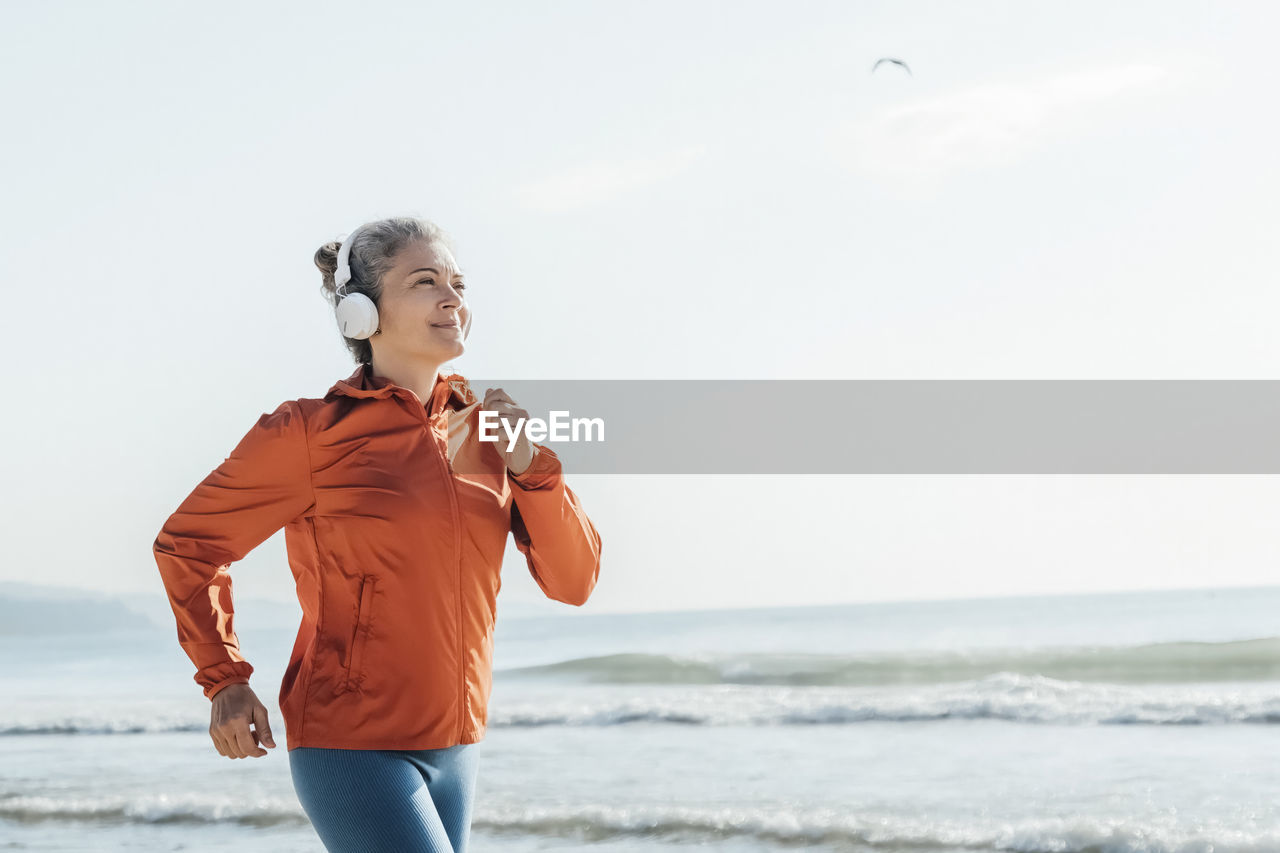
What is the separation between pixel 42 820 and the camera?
5.92 meters

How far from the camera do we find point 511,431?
6.41ft

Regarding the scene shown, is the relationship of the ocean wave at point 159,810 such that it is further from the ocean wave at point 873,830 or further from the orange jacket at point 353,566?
the orange jacket at point 353,566

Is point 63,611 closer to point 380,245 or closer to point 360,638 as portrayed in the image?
point 380,245

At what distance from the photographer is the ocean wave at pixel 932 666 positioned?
1026cm

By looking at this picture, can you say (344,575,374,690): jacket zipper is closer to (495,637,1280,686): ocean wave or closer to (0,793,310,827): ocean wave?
(0,793,310,827): ocean wave

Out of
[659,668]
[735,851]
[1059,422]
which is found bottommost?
[735,851]

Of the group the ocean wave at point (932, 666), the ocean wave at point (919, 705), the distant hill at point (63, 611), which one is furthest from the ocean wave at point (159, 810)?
the distant hill at point (63, 611)

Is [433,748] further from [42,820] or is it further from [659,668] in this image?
[659,668]

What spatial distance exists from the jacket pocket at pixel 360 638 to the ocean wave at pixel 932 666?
8519mm

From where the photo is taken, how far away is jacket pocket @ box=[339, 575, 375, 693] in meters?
1.88

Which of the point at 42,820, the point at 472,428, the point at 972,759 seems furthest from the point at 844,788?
the point at 472,428

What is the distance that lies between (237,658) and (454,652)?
1.04 feet

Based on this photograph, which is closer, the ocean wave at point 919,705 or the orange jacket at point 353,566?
the orange jacket at point 353,566

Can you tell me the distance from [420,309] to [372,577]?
44 centimetres
